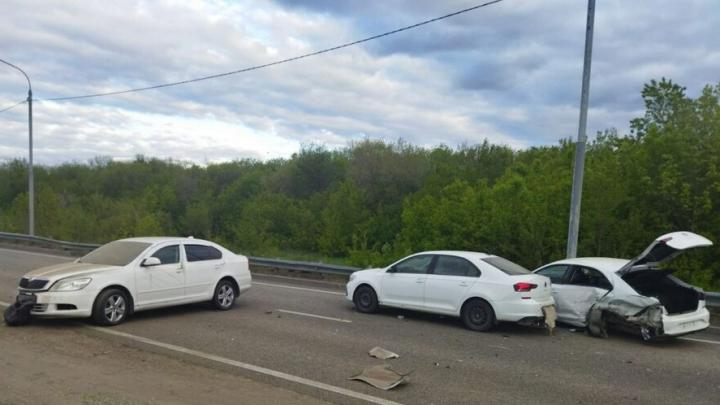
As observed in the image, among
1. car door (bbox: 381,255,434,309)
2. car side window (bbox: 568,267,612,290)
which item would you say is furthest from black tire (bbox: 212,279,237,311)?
car side window (bbox: 568,267,612,290)

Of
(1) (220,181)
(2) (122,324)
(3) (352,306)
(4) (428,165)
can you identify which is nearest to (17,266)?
(2) (122,324)

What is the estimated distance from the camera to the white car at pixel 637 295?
954 cm

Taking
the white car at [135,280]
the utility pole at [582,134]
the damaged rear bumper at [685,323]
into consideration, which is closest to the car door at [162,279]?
the white car at [135,280]

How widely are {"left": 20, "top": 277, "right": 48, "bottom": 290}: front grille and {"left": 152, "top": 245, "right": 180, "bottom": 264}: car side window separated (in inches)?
74.5

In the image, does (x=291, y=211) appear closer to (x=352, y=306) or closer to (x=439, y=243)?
(x=439, y=243)

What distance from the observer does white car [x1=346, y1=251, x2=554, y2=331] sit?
10023mm

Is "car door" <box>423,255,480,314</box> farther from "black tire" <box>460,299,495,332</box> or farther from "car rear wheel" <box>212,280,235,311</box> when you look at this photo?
"car rear wheel" <box>212,280,235,311</box>

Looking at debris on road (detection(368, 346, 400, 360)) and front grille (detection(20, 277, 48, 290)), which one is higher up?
front grille (detection(20, 277, 48, 290))

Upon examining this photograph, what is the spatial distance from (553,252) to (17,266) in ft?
59.5

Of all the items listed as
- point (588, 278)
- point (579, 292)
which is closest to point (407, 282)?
point (579, 292)

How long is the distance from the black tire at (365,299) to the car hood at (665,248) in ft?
15.1

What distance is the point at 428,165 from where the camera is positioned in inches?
1770

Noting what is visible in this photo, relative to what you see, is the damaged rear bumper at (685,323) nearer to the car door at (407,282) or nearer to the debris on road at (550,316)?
the debris on road at (550,316)

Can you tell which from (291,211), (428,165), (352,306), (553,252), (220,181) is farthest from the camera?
(220,181)
